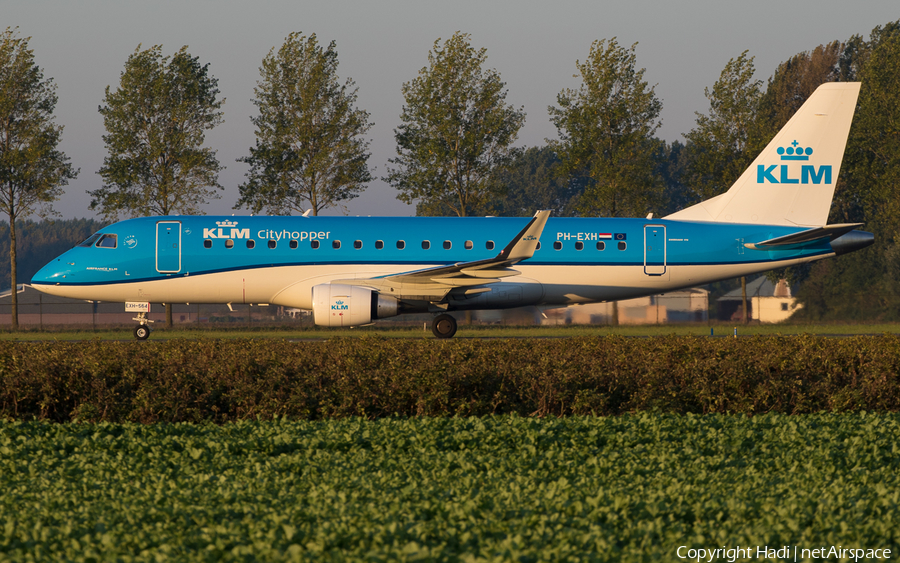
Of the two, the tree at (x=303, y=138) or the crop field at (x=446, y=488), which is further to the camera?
the tree at (x=303, y=138)

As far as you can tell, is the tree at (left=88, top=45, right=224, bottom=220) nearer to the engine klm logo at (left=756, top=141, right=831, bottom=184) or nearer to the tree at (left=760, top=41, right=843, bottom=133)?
the engine klm logo at (left=756, top=141, right=831, bottom=184)

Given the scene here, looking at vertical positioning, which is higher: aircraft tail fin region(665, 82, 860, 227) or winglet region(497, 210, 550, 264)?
aircraft tail fin region(665, 82, 860, 227)

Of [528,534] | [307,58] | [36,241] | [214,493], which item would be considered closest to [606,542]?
[528,534]

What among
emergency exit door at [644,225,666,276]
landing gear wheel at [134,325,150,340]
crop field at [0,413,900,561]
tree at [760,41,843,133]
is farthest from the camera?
tree at [760,41,843,133]

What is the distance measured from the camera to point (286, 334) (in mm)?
28109

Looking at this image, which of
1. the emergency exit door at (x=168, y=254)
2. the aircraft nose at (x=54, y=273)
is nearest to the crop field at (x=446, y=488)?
the emergency exit door at (x=168, y=254)

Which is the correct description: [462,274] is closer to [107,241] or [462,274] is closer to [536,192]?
[107,241]

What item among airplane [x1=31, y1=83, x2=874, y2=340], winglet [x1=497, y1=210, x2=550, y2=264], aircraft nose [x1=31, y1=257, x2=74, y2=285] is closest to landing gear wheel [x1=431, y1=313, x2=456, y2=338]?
airplane [x1=31, y1=83, x2=874, y2=340]

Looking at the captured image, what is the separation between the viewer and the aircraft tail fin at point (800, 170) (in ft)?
85.1

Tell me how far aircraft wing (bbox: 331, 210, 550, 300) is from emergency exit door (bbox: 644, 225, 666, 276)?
4.01m

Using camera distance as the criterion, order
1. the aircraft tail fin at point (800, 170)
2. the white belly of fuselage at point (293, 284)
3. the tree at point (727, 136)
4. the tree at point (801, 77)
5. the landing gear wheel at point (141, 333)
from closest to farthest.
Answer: the landing gear wheel at point (141, 333), the white belly of fuselage at point (293, 284), the aircraft tail fin at point (800, 170), the tree at point (727, 136), the tree at point (801, 77)

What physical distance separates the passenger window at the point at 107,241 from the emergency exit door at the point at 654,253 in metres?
16.0

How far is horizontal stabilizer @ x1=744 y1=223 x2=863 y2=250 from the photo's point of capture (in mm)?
24500

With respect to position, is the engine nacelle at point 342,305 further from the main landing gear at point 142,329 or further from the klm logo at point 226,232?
the main landing gear at point 142,329
